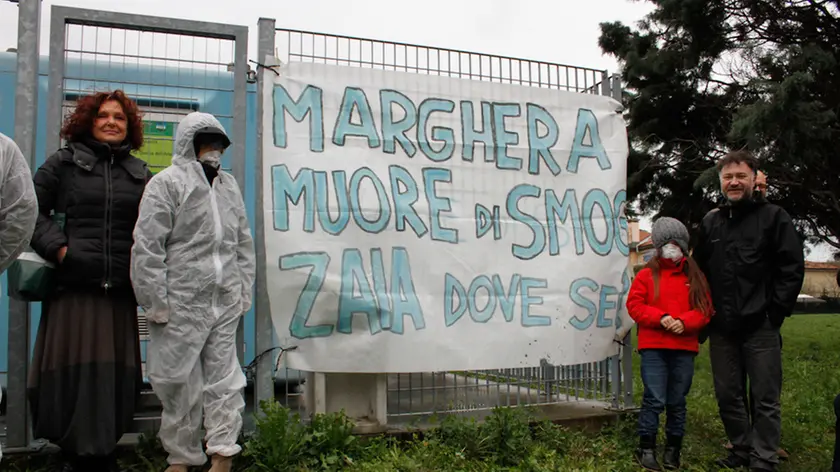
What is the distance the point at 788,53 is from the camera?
8.15m

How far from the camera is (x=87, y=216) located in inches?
132

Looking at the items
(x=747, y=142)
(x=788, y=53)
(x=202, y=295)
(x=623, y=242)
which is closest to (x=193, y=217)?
(x=202, y=295)

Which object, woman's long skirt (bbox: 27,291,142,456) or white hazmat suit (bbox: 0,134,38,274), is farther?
woman's long skirt (bbox: 27,291,142,456)

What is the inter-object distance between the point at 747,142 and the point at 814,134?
0.69 metres

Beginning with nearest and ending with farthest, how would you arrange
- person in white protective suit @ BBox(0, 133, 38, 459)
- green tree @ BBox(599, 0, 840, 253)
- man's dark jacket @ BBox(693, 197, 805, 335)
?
person in white protective suit @ BBox(0, 133, 38, 459)
man's dark jacket @ BBox(693, 197, 805, 335)
green tree @ BBox(599, 0, 840, 253)

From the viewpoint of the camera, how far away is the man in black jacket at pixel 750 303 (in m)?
3.96

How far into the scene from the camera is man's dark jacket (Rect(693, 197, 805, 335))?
3.93 meters

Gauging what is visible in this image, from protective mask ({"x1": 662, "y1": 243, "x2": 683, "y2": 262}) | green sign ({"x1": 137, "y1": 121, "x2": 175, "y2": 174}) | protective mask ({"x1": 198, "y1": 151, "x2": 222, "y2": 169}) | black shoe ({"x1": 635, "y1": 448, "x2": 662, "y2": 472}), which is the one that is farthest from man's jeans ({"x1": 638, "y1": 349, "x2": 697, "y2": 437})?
green sign ({"x1": 137, "y1": 121, "x2": 175, "y2": 174})

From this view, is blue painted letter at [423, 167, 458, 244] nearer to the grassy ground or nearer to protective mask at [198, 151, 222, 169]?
the grassy ground

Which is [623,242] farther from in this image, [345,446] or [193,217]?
[193,217]

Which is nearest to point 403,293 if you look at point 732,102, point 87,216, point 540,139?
point 540,139

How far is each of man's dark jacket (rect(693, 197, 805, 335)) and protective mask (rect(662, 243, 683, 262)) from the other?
250 millimetres

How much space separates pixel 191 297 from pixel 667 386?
2.83 m

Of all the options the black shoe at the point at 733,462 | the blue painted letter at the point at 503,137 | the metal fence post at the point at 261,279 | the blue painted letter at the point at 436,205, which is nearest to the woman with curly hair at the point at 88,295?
the metal fence post at the point at 261,279
